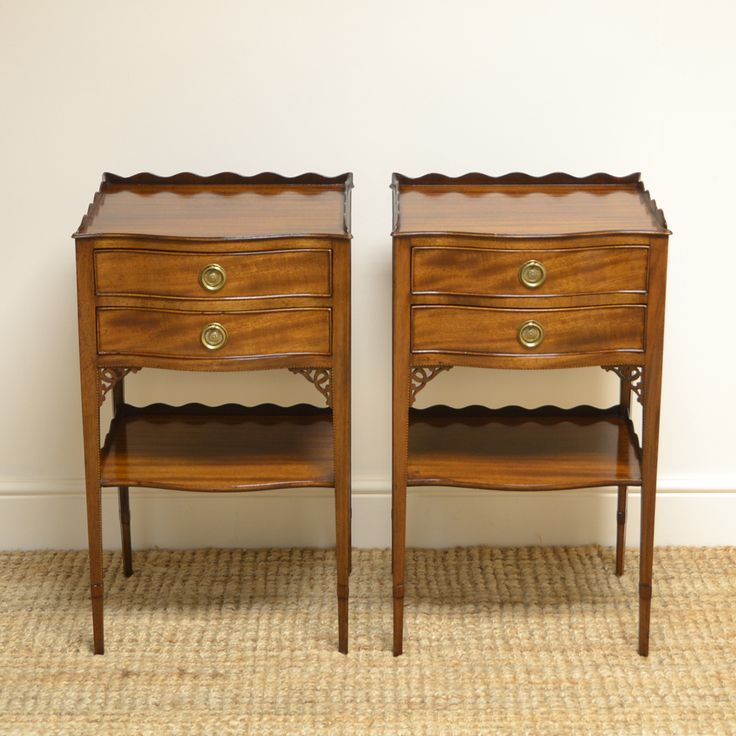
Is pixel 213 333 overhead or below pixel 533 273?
below

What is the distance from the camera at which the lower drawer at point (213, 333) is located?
6.87 ft

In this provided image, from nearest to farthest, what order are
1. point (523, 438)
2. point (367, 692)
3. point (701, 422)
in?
point (367, 692) < point (523, 438) < point (701, 422)

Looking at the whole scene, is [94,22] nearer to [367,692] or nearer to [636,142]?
[636,142]

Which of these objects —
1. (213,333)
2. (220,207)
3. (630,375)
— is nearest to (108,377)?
(213,333)

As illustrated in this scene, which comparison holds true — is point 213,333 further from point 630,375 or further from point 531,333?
point 630,375

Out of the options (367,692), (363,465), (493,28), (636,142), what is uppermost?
(493,28)

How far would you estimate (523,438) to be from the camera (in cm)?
240

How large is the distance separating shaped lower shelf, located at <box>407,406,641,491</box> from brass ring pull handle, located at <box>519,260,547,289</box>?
401 mm

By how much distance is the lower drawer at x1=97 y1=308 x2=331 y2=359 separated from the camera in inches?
82.4

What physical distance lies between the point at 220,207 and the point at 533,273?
0.64 m

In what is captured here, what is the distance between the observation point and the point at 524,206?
226cm

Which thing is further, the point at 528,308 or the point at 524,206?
the point at 524,206

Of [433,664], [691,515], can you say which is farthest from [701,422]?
[433,664]

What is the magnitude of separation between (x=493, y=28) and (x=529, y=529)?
118 cm
